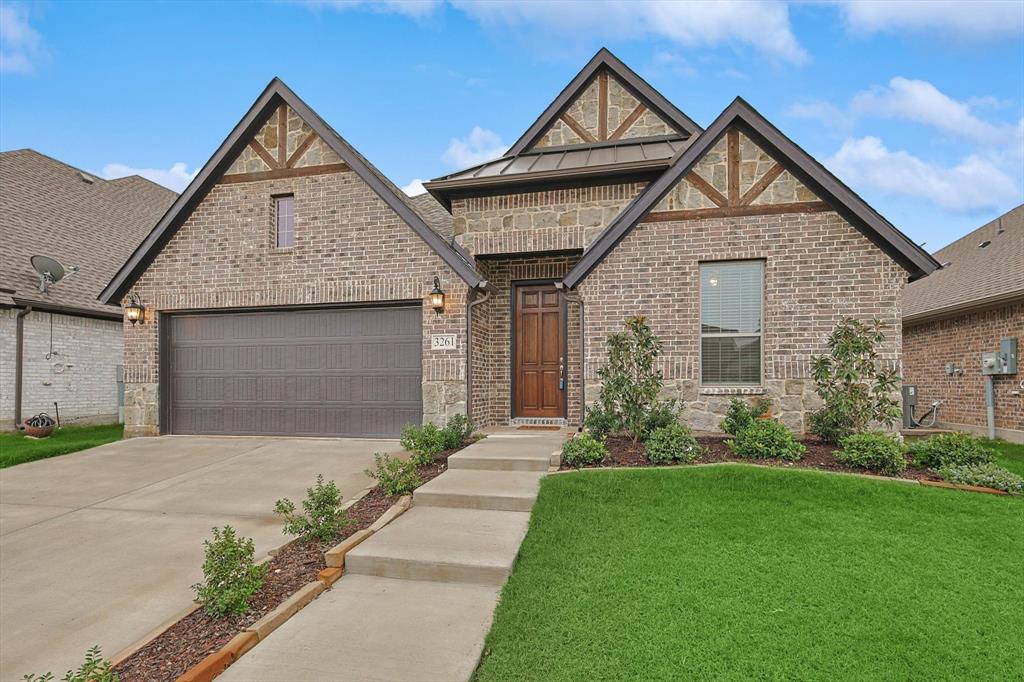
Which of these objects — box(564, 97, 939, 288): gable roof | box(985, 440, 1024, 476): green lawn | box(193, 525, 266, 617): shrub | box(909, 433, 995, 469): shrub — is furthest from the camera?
box(564, 97, 939, 288): gable roof

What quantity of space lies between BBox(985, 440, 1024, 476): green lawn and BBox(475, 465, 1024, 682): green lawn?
217cm

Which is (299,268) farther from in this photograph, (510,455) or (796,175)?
(796,175)

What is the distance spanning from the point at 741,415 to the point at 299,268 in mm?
7882

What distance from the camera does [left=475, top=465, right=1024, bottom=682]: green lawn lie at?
3.08 meters

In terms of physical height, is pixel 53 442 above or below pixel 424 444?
below

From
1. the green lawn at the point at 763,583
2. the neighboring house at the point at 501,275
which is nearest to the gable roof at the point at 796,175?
the neighboring house at the point at 501,275

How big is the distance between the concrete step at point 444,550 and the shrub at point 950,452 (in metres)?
5.18

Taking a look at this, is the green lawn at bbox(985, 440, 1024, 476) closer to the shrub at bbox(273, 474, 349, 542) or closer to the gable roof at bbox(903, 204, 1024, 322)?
the gable roof at bbox(903, 204, 1024, 322)

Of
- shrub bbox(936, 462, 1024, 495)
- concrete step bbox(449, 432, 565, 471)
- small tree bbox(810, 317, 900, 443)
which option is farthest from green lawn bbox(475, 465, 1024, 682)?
small tree bbox(810, 317, 900, 443)

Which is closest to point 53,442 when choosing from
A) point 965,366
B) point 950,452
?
point 950,452

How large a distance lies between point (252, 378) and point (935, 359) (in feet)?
50.3

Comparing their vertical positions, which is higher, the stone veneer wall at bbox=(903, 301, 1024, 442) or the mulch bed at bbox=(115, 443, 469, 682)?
the stone veneer wall at bbox=(903, 301, 1024, 442)

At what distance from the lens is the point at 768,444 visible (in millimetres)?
6824

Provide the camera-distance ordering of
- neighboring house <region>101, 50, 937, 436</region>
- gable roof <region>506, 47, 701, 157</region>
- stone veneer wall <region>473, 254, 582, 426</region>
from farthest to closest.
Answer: gable roof <region>506, 47, 701, 157</region> < stone veneer wall <region>473, 254, 582, 426</region> < neighboring house <region>101, 50, 937, 436</region>
